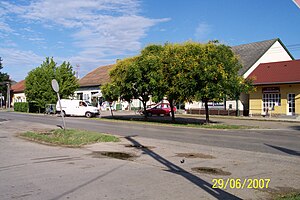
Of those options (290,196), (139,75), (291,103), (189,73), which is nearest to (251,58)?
(291,103)

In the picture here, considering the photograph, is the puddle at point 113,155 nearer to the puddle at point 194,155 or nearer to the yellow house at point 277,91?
the puddle at point 194,155

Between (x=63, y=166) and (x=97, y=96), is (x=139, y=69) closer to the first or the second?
(x=63, y=166)

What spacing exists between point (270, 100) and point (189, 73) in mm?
15229

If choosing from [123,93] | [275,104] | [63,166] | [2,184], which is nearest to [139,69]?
[123,93]

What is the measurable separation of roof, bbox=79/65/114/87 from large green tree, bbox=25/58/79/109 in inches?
387

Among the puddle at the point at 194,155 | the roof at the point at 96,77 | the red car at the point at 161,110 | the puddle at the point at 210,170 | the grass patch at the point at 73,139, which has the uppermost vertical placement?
the roof at the point at 96,77

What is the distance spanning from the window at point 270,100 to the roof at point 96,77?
89.6 feet

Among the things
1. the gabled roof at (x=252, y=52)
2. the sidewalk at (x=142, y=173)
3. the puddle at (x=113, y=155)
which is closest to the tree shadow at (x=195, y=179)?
the sidewalk at (x=142, y=173)

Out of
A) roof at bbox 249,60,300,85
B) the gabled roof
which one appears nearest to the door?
roof at bbox 249,60,300,85

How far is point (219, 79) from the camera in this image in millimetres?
22844

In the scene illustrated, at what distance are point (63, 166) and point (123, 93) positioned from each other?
20425mm

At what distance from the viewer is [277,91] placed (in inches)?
1329

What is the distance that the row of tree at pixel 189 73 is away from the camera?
22.7 metres

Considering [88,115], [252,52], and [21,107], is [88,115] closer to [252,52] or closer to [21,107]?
[252,52]
